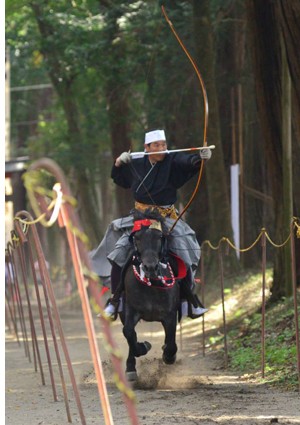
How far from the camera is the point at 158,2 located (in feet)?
73.5

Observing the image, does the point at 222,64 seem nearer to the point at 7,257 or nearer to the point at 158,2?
the point at 158,2

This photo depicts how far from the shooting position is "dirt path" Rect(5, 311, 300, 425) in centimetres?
969

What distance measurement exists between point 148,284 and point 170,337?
777mm

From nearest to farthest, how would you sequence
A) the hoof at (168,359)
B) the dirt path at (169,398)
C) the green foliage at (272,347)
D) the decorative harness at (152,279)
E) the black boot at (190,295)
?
the dirt path at (169,398), the decorative harness at (152,279), the green foliage at (272,347), the black boot at (190,295), the hoof at (168,359)

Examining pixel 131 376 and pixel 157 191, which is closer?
pixel 131 376

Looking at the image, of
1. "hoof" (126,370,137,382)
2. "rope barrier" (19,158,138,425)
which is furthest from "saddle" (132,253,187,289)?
"rope barrier" (19,158,138,425)

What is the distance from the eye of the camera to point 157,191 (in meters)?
12.3

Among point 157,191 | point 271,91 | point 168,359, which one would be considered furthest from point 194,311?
point 271,91

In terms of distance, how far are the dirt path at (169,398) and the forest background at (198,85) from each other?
11.3 ft

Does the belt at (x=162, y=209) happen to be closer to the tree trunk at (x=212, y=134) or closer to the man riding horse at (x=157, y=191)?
the man riding horse at (x=157, y=191)

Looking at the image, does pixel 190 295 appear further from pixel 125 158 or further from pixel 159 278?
pixel 125 158

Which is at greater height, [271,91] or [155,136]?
[271,91]

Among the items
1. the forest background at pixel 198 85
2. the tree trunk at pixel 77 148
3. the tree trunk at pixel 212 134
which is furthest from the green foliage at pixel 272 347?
the tree trunk at pixel 77 148

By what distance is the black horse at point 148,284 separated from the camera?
11688 millimetres
